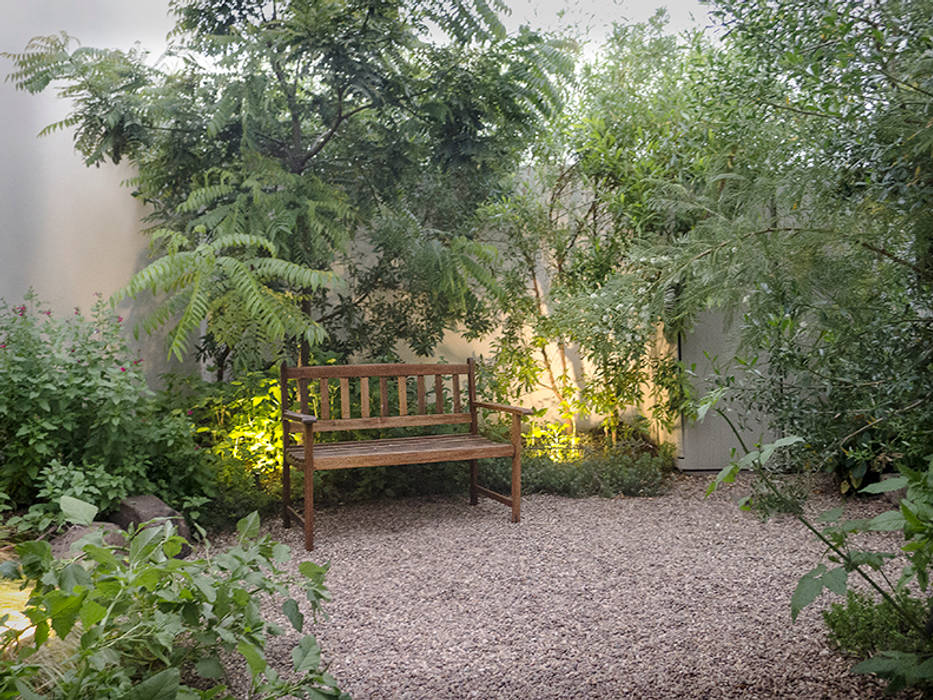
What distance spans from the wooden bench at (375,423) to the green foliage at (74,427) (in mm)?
508

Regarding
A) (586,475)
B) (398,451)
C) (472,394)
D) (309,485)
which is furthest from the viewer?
(586,475)

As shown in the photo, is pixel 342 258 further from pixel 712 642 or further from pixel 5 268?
pixel 712 642

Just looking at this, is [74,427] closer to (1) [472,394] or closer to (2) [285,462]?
(2) [285,462]

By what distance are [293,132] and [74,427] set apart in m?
2.03

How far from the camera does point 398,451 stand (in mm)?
3639

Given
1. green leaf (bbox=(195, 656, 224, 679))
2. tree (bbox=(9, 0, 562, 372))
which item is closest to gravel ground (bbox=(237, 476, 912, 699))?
green leaf (bbox=(195, 656, 224, 679))

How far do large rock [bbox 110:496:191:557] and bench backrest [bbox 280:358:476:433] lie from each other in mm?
763

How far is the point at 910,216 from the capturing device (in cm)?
154

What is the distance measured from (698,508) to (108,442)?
9.78 ft

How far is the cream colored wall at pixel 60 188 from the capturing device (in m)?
4.01

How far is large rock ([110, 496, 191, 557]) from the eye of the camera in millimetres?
3096

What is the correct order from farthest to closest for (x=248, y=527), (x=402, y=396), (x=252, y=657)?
(x=402, y=396) < (x=248, y=527) < (x=252, y=657)

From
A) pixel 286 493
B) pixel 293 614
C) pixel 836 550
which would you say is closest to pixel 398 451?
pixel 286 493

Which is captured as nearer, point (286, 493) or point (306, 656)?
point (306, 656)
